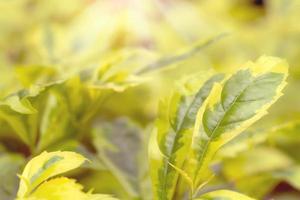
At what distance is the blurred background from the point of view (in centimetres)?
53

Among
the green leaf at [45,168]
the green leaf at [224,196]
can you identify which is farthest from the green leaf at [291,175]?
the green leaf at [45,168]

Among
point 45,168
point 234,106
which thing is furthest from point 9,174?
point 234,106

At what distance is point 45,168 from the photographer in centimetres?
41

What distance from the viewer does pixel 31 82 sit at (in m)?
0.57

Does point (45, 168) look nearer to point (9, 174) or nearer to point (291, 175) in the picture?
point (9, 174)

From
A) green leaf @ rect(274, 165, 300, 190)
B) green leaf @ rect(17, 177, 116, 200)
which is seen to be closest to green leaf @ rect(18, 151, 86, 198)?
green leaf @ rect(17, 177, 116, 200)

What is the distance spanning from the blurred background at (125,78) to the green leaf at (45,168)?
0.05m

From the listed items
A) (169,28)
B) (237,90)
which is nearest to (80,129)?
(237,90)

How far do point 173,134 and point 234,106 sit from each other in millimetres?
63

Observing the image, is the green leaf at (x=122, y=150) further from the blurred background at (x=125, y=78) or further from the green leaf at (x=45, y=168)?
the green leaf at (x=45, y=168)

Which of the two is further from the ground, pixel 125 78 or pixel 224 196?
pixel 125 78

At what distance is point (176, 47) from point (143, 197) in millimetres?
445

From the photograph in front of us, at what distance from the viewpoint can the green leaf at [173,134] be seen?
45cm

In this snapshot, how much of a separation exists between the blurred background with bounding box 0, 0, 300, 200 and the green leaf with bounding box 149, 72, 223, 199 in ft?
0.14
